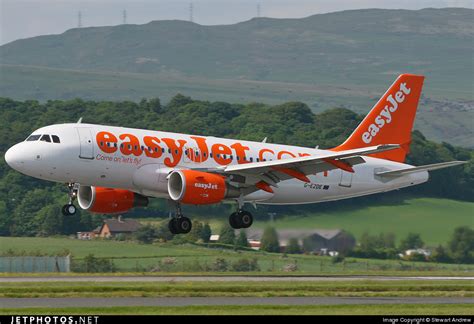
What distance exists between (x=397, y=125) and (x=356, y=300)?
22270 millimetres

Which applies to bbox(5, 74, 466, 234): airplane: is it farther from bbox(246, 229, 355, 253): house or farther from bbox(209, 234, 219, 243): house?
bbox(209, 234, 219, 243): house

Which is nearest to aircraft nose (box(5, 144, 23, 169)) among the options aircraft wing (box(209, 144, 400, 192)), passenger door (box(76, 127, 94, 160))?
passenger door (box(76, 127, 94, 160))

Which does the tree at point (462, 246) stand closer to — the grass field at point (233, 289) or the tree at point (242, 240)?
the tree at point (242, 240)

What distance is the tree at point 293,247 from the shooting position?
60.7 meters

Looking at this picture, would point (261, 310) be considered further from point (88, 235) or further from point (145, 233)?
point (88, 235)

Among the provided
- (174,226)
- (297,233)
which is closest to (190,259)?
(297,233)

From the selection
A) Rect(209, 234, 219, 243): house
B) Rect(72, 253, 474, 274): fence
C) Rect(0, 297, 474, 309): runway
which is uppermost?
Rect(209, 234, 219, 243): house

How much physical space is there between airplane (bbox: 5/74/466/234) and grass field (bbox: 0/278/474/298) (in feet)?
17.8

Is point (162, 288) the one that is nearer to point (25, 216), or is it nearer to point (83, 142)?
point (83, 142)

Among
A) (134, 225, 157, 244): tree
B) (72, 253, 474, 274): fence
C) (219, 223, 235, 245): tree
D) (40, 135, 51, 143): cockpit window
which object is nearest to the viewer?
(40, 135, 51, 143): cockpit window

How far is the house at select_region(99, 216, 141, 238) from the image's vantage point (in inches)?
2904

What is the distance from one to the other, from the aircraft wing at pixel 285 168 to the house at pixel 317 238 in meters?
4.88

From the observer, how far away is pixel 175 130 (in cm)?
13262

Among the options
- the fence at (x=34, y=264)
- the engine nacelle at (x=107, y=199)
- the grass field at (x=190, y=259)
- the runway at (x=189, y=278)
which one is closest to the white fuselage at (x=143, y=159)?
the engine nacelle at (x=107, y=199)
